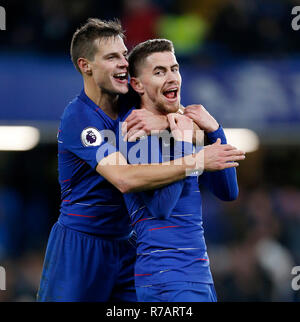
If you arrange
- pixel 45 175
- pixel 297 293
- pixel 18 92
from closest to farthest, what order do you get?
1. pixel 297 293
2. pixel 18 92
3. pixel 45 175

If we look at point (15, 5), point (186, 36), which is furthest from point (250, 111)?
point (15, 5)

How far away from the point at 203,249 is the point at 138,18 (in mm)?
5957

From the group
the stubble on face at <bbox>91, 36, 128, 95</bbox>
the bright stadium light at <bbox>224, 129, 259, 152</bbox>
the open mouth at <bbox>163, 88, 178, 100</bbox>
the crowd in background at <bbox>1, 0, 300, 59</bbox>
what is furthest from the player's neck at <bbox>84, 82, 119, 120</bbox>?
the bright stadium light at <bbox>224, 129, 259, 152</bbox>

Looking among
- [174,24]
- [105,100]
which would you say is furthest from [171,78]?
[174,24]

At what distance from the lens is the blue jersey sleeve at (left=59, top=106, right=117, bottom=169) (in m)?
3.98

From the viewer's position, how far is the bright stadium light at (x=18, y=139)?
A: 891cm

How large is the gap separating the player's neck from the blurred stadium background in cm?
392

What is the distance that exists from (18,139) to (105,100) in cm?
503

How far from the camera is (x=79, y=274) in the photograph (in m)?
4.27

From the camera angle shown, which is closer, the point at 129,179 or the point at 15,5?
the point at 129,179

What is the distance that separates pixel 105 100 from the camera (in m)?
4.27

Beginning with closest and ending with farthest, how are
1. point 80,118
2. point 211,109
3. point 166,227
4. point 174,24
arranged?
point 166,227, point 80,118, point 211,109, point 174,24

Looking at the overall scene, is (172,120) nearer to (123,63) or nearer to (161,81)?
(161,81)
